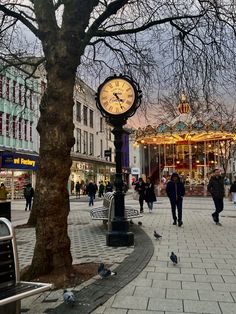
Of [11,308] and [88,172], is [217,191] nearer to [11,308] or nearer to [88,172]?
[11,308]

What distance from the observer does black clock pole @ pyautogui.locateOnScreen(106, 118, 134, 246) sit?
955cm

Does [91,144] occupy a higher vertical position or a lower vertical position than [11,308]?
higher

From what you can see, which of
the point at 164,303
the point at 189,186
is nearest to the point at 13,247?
the point at 164,303

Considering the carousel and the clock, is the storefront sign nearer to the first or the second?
the carousel

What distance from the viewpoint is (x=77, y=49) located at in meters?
6.48

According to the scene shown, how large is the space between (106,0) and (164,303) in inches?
344

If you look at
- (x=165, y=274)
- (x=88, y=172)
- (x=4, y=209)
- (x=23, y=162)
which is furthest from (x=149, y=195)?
(x=88, y=172)

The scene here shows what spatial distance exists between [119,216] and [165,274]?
3.26 m

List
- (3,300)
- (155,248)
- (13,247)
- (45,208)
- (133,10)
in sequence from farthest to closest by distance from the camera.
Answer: (133,10) → (155,248) → (45,208) → (13,247) → (3,300)

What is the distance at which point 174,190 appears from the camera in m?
13.9

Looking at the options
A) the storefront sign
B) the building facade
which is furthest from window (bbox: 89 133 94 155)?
the storefront sign

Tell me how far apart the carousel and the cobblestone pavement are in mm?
20192

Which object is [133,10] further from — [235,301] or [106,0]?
[235,301]

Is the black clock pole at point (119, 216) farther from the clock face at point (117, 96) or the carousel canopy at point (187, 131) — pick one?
the carousel canopy at point (187, 131)
